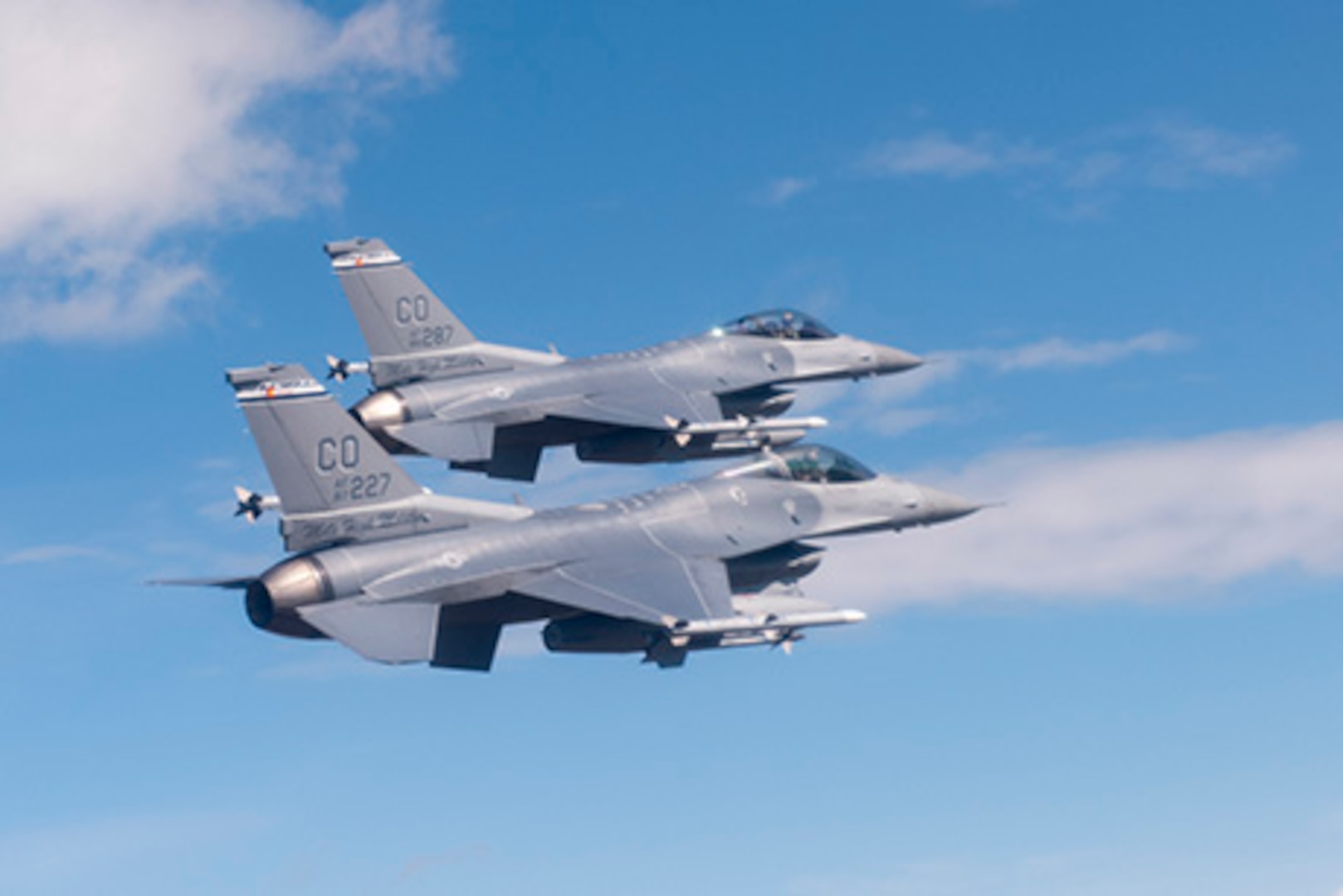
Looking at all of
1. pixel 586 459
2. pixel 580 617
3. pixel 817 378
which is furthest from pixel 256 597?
pixel 817 378

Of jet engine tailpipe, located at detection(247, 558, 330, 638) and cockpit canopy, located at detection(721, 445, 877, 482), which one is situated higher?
cockpit canopy, located at detection(721, 445, 877, 482)

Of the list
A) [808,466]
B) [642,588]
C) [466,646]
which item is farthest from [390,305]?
[642,588]

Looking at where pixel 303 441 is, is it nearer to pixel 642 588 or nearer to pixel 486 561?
pixel 486 561

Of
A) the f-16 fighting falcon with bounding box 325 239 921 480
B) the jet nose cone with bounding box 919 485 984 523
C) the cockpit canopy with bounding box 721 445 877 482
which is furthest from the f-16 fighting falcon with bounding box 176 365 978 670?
the f-16 fighting falcon with bounding box 325 239 921 480

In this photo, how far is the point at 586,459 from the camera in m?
59.1

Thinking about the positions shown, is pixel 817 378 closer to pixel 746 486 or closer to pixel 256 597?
pixel 746 486

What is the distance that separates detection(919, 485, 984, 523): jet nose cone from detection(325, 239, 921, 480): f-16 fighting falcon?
4771mm

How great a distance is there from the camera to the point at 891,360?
6322cm

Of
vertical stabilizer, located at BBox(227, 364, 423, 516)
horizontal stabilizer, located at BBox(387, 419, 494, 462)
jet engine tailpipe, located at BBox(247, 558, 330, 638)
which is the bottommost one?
jet engine tailpipe, located at BBox(247, 558, 330, 638)

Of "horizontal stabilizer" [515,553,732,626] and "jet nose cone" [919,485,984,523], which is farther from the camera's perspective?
"jet nose cone" [919,485,984,523]

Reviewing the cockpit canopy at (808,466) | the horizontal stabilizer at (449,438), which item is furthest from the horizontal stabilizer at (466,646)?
the horizontal stabilizer at (449,438)

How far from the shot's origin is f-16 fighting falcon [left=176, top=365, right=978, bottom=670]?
44531mm

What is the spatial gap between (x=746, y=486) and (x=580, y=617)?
526 cm

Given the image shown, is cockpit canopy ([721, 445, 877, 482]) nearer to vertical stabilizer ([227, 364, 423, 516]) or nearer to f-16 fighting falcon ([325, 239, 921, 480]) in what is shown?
f-16 fighting falcon ([325, 239, 921, 480])
